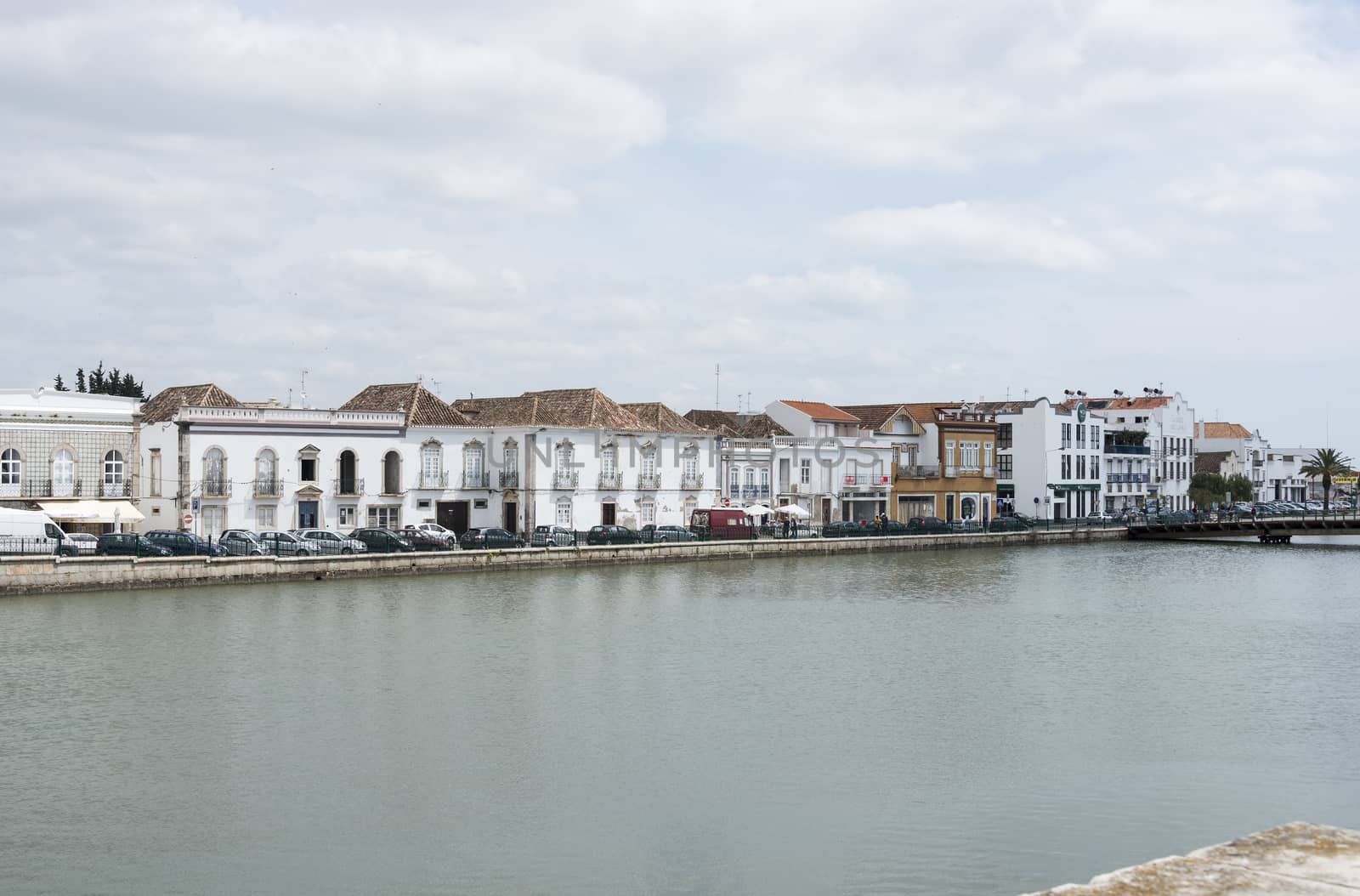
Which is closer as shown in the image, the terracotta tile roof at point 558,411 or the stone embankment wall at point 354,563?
the stone embankment wall at point 354,563

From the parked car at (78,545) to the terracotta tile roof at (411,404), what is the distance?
16026 mm

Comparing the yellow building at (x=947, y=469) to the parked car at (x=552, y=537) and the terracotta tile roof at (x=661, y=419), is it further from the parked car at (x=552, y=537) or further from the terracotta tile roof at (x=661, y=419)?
the parked car at (x=552, y=537)

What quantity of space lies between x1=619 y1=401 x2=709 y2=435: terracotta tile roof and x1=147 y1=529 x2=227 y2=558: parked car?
2673 centimetres

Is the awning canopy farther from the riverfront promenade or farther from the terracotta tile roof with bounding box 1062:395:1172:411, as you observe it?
the terracotta tile roof with bounding box 1062:395:1172:411

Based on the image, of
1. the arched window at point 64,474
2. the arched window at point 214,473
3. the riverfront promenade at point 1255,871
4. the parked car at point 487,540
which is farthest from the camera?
the parked car at point 487,540

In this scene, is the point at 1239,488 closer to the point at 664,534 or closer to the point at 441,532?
the point at 664,534

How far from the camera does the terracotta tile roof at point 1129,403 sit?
109 m

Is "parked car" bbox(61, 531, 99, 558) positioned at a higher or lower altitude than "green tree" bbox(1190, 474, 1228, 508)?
lower

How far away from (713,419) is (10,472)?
42.9 m

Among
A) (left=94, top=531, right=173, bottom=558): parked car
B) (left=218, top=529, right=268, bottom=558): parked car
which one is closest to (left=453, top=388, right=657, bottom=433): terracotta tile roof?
(left=218, top=529, right=268, bottom=558): parked car

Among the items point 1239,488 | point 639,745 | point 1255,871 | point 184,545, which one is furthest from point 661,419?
point 1239,488

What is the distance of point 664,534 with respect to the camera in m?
61.9

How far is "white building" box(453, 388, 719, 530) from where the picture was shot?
6294 cm

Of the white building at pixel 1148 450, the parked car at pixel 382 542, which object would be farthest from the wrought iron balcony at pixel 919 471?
the parked car at pixel 382 542
